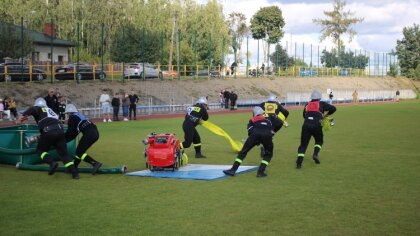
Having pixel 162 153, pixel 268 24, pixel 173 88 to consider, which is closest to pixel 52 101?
pixel 162 153

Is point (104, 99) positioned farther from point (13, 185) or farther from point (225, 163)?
point (13, 185)

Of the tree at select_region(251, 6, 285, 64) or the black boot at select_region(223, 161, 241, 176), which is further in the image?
the tree at select_region(251, 6, 285, 64)

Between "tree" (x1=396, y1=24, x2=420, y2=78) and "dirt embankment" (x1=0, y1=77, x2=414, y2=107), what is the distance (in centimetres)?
2207

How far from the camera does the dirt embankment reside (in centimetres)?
3988

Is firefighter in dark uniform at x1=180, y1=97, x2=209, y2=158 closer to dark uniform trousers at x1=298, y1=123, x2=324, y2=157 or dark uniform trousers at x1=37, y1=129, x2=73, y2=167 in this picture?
dark uniform trousers at x1=298, y1=123, x2=324, y2=157

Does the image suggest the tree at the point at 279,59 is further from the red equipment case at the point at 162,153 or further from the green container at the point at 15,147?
the red equipment case at the point at 162,153

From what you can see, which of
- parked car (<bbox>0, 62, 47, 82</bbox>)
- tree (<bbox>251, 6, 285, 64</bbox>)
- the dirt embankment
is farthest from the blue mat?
tree (<bbox>251, 6, 285, 64</bbox>)

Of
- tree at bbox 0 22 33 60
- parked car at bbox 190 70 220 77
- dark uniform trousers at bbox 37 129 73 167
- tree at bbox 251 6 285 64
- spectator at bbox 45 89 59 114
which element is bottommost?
dark uniform trousers at bbox 37 129 73 167

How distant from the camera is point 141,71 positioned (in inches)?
2005

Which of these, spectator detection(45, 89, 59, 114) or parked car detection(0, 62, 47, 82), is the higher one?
parked car detection(0, 62, 47, 82)

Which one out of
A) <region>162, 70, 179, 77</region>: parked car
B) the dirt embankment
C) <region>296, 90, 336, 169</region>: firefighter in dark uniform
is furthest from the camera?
<region>162, 70, 179, 77</region>: parked car

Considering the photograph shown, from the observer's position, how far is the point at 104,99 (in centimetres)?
3378

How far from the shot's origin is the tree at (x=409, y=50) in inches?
4070

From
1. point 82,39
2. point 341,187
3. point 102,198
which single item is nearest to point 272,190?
point 341,187
